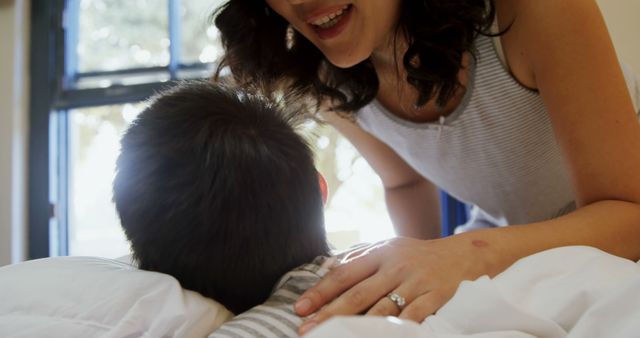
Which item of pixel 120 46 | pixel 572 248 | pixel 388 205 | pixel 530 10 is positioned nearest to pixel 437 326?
pixel 572 248

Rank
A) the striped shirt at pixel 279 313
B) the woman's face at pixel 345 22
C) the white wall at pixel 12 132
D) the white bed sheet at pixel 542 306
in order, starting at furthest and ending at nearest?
the white wall at pixel 12 132 < the woman's face at pixel 345 22 < the striped shirt at pixel 279 313 < the white bed sheet at pixel 542 306

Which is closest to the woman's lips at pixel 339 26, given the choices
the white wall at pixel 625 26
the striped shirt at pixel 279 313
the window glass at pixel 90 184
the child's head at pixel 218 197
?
the child's head at pixel 218 197

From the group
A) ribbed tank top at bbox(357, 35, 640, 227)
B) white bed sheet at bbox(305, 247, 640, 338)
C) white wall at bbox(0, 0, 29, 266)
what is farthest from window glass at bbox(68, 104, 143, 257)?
white bed sheet at bbox(305, 247, 640, 338)

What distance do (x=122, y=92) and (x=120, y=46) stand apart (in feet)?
0.88

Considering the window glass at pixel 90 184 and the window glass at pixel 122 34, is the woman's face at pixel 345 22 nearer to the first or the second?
the window glass at pixel 122 34

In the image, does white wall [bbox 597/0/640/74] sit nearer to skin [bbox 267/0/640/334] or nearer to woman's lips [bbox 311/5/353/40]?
skin [bbox 267/0/640/334]

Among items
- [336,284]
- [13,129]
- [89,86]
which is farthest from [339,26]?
[13,129]

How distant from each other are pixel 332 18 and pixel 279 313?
0.54 metres

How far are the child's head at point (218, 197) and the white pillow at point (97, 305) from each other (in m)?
0.05

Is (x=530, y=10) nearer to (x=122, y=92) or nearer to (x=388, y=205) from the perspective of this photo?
(x=388, y=205)

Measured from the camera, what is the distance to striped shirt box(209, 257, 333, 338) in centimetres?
51

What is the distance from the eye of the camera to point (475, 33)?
Answer: 898 mm

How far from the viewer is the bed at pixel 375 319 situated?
16.8 inches

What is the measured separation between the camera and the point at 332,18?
925 millimetres
